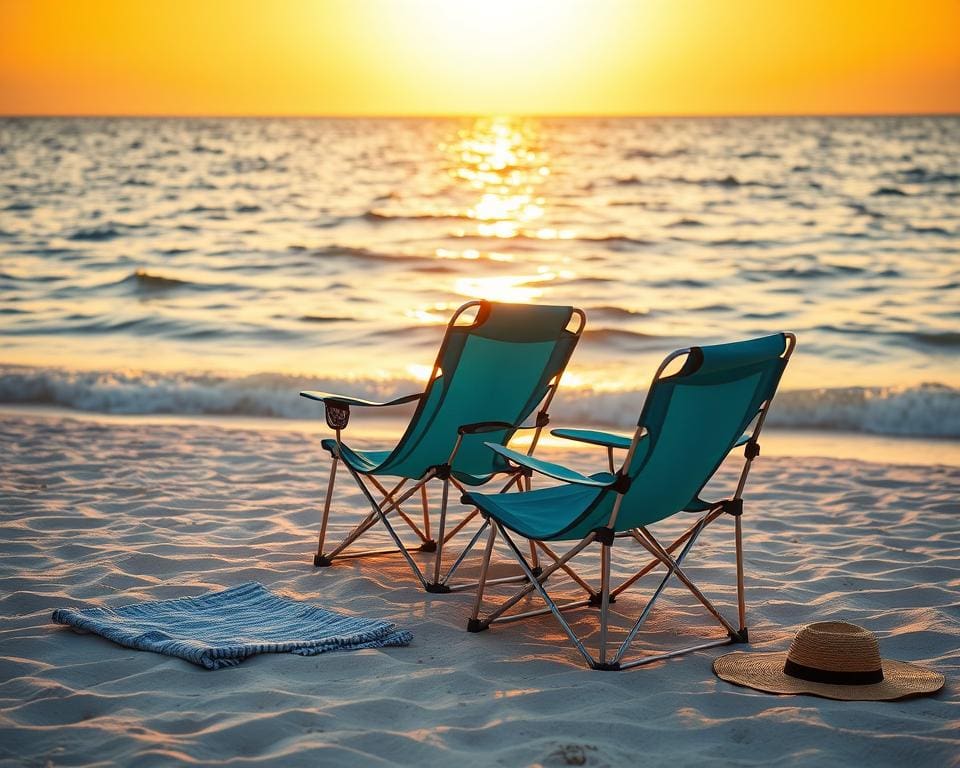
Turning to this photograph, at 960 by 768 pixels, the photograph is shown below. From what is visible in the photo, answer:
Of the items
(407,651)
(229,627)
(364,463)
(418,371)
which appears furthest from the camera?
(418,371)

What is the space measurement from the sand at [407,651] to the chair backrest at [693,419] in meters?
0.51

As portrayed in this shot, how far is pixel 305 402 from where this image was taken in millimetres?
8648

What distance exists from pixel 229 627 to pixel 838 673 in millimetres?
1839

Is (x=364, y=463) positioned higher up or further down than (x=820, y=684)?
higher up

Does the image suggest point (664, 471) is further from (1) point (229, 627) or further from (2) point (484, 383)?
(1) point (229, 627)

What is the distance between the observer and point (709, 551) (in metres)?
4.71

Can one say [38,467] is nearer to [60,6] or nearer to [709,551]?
[709,551]

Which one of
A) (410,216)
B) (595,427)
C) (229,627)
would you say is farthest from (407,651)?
(410,216)

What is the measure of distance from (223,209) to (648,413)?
21.8 meters

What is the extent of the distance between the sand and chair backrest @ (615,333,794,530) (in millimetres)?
512

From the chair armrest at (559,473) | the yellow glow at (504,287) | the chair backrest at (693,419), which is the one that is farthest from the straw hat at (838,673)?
the yellow glow at (504,287)

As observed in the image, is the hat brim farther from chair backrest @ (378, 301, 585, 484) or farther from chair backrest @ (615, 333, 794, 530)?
chair backrest @ (378, 301, 585, 484)

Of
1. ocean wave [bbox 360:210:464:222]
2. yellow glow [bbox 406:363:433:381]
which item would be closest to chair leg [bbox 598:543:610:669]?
yellow glow [bbox 406:363:433:381]

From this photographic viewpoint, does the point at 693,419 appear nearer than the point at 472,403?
Yes
